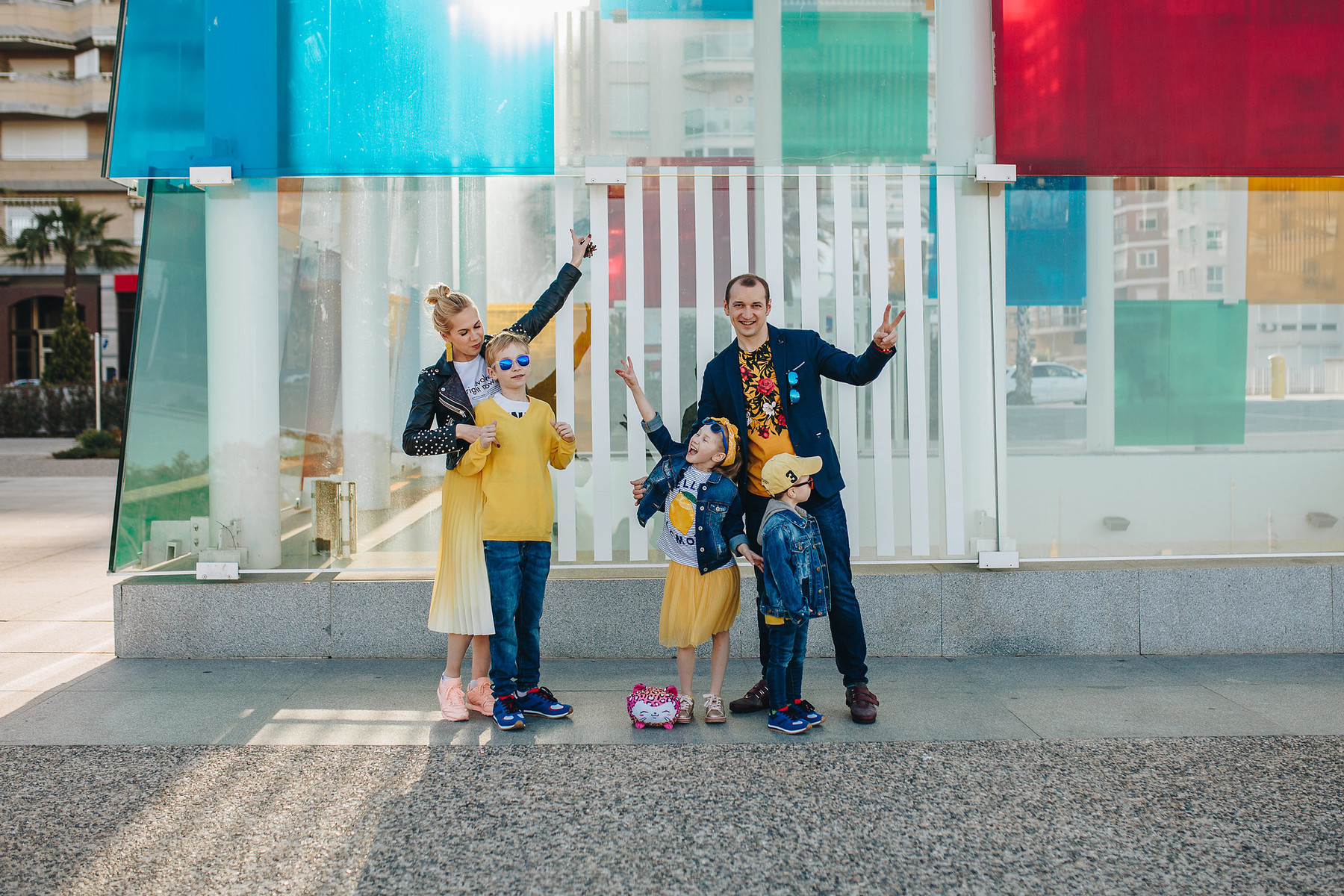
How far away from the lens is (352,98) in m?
5.82

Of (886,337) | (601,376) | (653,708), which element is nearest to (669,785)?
(653,708)

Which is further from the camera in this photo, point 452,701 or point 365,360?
point 365,360

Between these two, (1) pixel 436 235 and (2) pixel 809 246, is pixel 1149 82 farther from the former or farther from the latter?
(1) pixel 436 235

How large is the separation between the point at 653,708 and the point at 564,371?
2.17 m

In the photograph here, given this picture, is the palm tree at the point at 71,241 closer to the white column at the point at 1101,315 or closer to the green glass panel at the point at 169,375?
the green glass panel at the point at 169,375

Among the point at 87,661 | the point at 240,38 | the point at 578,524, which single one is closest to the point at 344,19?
the point at 240,38

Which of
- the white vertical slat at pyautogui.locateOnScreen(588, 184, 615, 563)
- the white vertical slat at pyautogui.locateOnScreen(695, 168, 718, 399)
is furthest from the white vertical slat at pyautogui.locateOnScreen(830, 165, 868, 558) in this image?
the white vertical slat at pyautogui.locateOnScreen(588, 184, 615, 563)

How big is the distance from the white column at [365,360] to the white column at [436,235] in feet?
0.75

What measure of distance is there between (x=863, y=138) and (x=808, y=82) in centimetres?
47

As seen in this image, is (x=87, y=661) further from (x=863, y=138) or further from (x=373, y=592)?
(x=863, y=138)

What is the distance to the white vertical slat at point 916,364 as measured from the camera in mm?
5973

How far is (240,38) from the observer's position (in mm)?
5793

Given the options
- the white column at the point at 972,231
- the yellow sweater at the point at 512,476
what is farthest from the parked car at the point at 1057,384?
the yellow sweater at the point at 512,476

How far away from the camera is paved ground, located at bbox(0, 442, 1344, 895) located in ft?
10.6
